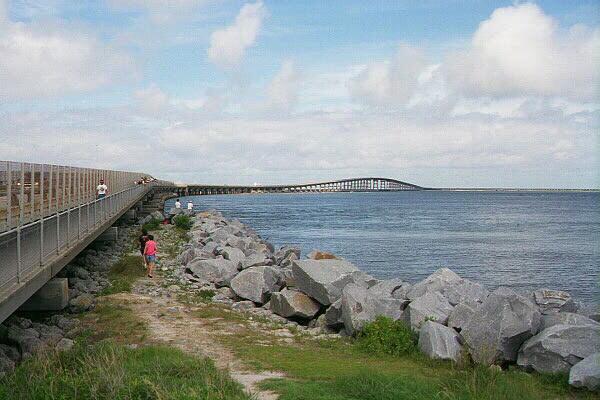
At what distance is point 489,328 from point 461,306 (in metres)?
0.98

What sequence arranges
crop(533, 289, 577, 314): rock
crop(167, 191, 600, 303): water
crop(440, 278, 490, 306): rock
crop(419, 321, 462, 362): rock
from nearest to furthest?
crop(419, 321, 462, 362): rock < crop(440, 278, 490, 306): rock < crop(533, 289, 577, 314): rock < crop(167, 191, 600, 303): water

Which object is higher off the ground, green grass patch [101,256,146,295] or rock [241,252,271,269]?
rock [241,252,271,269]

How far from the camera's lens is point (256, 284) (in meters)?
18.0

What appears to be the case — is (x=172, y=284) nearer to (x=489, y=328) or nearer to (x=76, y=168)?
(x=76, y=168)

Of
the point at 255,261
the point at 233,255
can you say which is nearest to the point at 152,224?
the point at 233,255

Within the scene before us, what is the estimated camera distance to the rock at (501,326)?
11914 millimetres

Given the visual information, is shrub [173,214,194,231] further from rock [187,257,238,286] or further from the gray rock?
the gray rock

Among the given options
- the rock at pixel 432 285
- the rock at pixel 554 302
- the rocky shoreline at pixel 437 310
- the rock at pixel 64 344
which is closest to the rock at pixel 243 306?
the rocky shoreline at pixel 437 310

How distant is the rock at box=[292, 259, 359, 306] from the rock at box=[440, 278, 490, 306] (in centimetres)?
234

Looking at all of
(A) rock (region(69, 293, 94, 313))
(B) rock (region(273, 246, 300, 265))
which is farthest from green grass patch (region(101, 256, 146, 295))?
(B) rock (region(273, 246, 300, 265))

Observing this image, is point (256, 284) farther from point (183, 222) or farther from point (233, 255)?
point (183, 222)

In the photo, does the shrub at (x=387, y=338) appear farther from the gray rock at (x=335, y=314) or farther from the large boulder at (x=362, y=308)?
the gray rock at (x=335, y=314)

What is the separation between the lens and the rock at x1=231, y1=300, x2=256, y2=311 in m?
17.0

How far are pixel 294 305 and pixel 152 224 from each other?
93.8 feet
